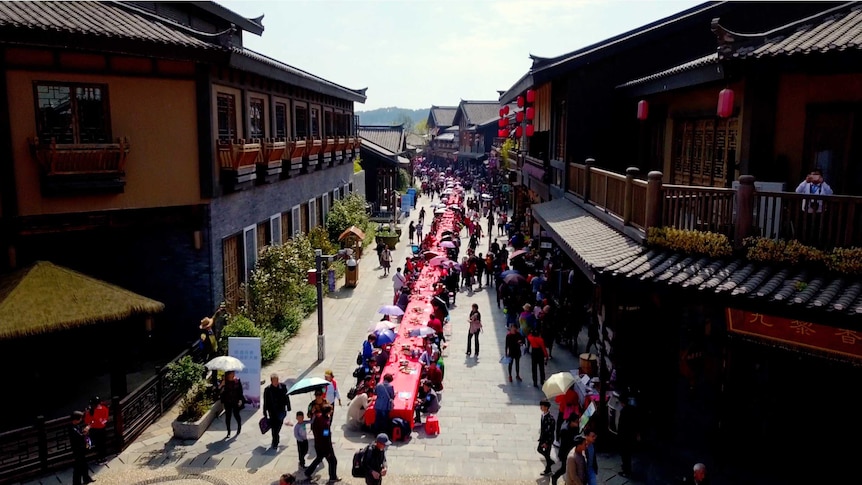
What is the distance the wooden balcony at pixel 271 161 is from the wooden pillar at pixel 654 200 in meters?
12.2

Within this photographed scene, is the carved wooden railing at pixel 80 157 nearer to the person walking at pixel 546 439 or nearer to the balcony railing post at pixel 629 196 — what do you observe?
the person walking at pixel 546 439

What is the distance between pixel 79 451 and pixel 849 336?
1255 cm

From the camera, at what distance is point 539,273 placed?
935 inches

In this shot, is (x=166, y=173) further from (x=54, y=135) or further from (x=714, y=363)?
(x=714, y=363)

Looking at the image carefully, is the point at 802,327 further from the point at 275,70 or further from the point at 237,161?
the point at 275,70

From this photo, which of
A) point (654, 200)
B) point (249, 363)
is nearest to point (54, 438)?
point (249, 363)

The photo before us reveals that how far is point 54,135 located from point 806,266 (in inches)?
600

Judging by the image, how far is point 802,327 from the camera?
980 cm

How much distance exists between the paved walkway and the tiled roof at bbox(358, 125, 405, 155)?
140ft

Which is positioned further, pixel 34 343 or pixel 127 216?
pixel 127 216

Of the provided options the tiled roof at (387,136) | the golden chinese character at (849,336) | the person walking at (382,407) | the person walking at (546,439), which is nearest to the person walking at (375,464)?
the person walking at (382,407)

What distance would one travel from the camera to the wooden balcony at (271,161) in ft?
65.3

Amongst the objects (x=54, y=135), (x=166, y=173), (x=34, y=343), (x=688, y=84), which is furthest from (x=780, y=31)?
(x=34, y=343)

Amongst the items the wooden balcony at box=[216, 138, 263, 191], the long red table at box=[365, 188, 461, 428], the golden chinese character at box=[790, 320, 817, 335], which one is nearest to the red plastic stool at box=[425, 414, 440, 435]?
the long red table at box=[365, 188, 461, 428]
